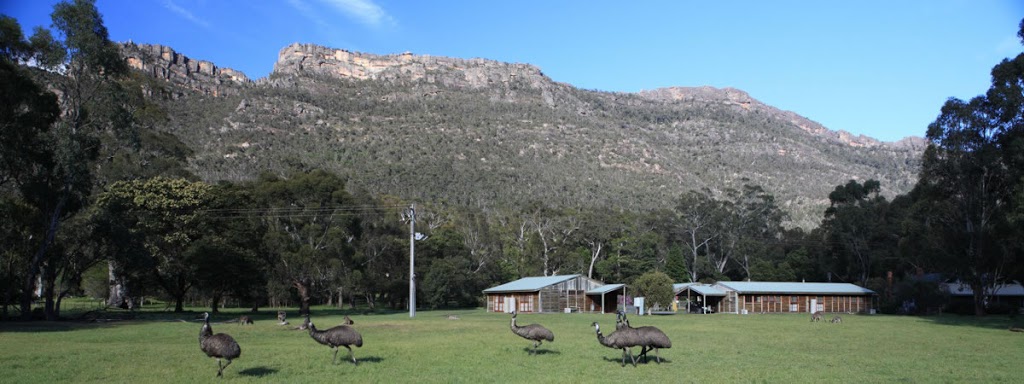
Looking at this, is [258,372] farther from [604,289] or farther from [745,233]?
[745,233]

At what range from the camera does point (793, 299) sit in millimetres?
62875

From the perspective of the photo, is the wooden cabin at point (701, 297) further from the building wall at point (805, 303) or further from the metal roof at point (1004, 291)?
the metal roof at point (1004, 291)

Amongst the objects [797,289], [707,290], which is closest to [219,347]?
[707,290]

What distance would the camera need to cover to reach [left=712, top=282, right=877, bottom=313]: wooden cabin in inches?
2422

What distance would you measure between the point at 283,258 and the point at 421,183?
63783 millimetres

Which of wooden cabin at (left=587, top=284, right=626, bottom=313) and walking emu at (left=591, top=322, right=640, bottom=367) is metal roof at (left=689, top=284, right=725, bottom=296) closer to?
wooden cabin at (left=587, top=284, right=626, bottom=313)

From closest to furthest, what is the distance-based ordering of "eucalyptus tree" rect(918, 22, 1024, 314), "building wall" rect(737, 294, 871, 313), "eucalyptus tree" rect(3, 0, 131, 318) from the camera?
"eucalyptus tree" rect(3, 0, 131, 318) < "eucalyptus tree" rect(918, 22, 1024, 314) < "building wall" rect(737, 294, 871, 313)

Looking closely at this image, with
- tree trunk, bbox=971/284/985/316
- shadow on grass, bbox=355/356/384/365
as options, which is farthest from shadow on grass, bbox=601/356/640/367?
tree trunk, bbox=971/284/985/316

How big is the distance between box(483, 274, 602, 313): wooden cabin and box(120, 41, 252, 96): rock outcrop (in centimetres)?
12250

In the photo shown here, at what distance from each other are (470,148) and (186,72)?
86452 mm

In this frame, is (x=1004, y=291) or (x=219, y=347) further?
(x=1004, y=291)

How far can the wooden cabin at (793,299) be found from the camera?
61.5 m

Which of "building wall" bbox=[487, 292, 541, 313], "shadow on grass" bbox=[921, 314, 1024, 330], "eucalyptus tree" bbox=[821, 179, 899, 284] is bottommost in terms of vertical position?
"building wall" bbox=[487, 292, 541, 313]

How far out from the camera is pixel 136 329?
29.8m
